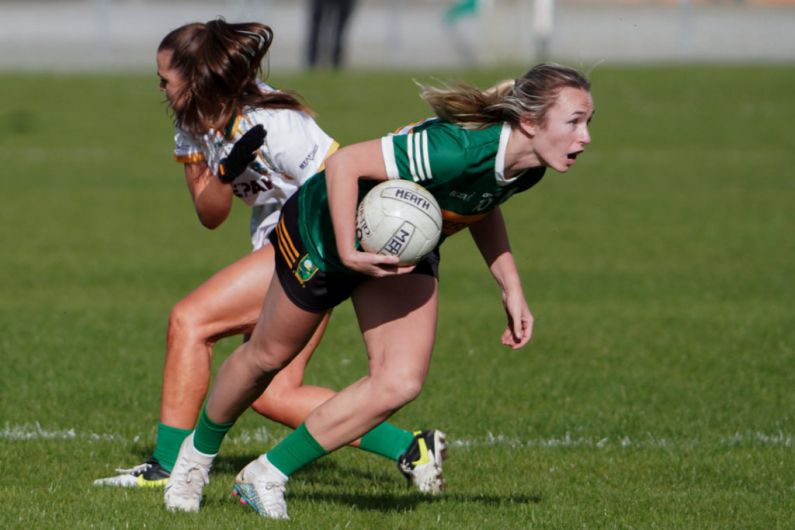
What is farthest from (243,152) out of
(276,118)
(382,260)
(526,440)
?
(526,440)

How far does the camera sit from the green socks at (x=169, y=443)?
6.36 metres

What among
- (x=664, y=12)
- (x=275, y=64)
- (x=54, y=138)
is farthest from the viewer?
(x=664, y=12)

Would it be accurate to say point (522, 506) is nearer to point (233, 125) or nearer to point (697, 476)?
point (697, 476)

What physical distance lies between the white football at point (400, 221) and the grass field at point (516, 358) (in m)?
1.19

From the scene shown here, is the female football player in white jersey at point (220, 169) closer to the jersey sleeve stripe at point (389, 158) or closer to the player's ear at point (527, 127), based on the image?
the jersey sleeve stripe at point (389, 158)

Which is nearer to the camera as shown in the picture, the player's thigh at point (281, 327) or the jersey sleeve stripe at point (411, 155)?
the jersey sleeve stripe at point (411, 155)

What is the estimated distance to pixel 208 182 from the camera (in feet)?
20.9

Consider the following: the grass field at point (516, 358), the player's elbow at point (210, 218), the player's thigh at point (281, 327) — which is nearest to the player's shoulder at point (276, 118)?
the player's elbow at point (210, 218)

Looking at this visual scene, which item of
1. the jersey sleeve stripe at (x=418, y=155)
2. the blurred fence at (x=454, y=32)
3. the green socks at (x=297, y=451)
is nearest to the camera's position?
the jersey sleeve stripe at (x=418, y=155)

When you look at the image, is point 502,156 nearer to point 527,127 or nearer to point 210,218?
point 527,127

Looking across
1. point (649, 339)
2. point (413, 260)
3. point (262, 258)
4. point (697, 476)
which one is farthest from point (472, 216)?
point (649, 339)

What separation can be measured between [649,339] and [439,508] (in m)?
4.48

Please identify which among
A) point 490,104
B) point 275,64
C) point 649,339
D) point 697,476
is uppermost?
point 490,104

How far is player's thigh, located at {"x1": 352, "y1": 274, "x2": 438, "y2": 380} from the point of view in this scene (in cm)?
546
